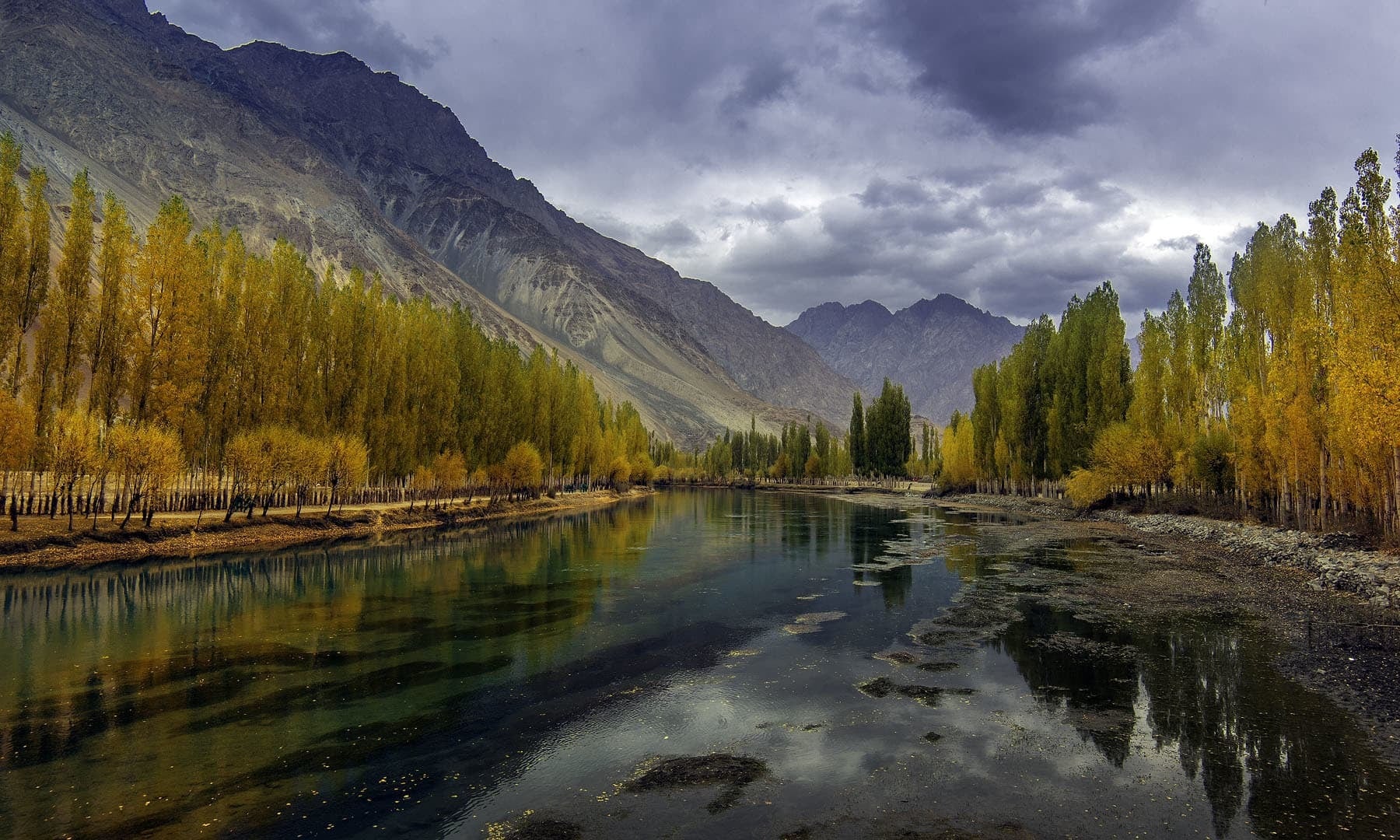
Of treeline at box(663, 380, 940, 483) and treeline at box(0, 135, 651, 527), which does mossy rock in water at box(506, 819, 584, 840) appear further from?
treeline at box(663, 380, 940, 483)

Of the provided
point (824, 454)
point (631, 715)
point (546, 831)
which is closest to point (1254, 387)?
point (631, 715)

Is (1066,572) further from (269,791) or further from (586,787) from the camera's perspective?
(269,791)

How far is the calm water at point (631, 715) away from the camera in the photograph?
10664 mm

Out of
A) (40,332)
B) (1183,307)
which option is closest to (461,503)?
(40,332)

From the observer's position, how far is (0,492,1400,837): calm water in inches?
420

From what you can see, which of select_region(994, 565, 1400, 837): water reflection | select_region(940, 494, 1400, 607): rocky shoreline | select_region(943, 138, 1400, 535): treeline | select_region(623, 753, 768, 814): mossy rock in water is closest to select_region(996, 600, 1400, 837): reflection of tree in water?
select_region(994, 565, 1400, 837): water reflection

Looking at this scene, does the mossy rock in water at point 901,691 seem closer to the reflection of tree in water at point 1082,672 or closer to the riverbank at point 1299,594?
the reflection of tree in water at point 1082,672

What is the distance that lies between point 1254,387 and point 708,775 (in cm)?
4851

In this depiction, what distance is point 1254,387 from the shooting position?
43.8m

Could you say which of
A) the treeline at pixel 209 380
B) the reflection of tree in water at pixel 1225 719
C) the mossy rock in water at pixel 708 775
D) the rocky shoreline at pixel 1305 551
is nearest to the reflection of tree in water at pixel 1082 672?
the reflection of tree in water at pixel 1225 719

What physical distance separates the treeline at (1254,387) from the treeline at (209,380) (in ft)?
189

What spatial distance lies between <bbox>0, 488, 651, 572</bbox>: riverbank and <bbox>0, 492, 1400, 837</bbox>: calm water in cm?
366

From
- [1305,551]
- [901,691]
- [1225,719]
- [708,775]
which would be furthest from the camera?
[1305,551]

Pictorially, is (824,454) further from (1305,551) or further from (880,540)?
(1305,551)
